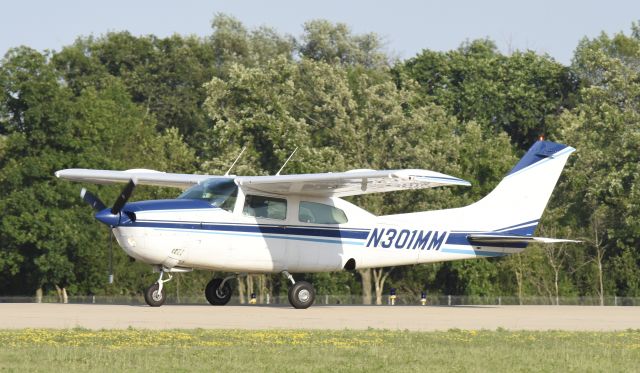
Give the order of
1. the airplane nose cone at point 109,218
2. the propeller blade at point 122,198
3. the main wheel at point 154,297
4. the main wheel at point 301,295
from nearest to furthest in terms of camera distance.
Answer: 1. the propeller blade at point 122,198
2. the airplane nose cone at point 109,218
3. the main wheel at point 154,297
4. the main wheel at point 301,295

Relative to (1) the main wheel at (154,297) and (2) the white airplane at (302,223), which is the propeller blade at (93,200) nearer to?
(2) the white airplane at (302,223)

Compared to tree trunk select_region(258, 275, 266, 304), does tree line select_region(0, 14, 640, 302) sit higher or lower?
higher

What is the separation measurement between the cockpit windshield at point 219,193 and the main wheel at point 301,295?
6.96ft

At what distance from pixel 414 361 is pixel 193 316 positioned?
725 centimetres

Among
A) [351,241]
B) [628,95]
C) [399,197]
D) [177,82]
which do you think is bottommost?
[351,241]

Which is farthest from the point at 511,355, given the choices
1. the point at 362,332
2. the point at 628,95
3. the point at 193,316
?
the point at 628,95

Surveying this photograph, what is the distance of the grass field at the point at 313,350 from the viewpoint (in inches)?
566

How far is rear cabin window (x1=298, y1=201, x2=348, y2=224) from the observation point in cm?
2481

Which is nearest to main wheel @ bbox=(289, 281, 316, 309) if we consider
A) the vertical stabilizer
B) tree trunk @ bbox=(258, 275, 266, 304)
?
the vertical stabilizer

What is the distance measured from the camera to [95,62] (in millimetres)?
77562

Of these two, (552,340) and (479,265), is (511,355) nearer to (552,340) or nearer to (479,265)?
(552,340)

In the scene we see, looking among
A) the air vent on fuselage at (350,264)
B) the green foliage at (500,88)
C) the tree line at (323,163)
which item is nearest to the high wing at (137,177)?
the air vent on fuselage at (350,264)

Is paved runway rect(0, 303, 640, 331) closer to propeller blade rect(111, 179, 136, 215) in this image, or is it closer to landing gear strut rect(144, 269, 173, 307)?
landing gear strut rect(144, 269, 173, 307)

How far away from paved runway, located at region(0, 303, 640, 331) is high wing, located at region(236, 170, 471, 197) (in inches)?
92.0
